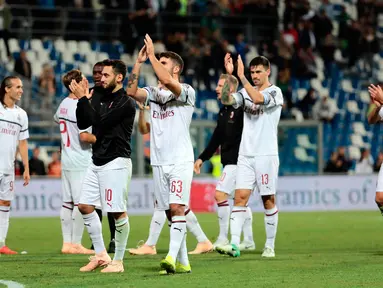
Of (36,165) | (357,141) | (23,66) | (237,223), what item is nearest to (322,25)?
(357,141)

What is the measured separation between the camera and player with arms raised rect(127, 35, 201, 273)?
1021 centimetres

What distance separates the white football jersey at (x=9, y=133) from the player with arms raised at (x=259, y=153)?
328 cm

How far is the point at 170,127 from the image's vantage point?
10.4 meters

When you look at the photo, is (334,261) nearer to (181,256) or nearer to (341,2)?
(181,256)

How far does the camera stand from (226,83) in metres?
11.5

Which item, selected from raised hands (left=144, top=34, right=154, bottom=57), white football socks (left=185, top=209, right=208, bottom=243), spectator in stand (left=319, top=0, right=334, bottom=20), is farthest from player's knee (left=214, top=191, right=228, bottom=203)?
spectator in stand (left=319, top=0, right=334, bottom=20)

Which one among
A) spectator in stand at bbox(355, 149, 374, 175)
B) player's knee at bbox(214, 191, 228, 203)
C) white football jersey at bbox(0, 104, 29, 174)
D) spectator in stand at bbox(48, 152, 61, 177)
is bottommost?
spectator in stand at bbox(355, 149, 374, 175)

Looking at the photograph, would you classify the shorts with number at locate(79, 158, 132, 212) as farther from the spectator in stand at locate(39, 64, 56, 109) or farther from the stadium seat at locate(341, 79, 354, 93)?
the stadium seat at locate(341, 79, 354, 93)

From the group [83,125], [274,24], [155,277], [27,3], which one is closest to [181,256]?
[155,277]

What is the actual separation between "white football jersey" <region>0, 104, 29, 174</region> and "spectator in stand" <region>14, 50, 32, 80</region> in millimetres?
12801

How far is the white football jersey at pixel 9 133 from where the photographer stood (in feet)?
43.9

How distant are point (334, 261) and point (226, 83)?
2.49 m

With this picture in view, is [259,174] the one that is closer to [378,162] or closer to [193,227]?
[193,227]

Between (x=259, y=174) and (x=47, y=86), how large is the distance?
48.7 ft
